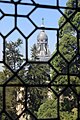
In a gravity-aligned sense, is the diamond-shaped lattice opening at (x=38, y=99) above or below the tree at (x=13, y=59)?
below

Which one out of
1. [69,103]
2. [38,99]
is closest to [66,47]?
[69,103]

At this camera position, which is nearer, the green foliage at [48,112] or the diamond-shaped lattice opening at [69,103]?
the diamond-shaped lattice opening at [69,103]

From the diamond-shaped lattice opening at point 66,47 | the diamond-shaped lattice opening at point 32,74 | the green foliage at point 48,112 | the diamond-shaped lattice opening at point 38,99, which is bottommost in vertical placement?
the green foliage at point 48,112

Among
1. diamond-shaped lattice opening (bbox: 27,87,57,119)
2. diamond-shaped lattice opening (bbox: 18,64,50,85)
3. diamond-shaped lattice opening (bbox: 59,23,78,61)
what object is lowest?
diamond-shaped lattice opening (bbox: 27,87,57,119)

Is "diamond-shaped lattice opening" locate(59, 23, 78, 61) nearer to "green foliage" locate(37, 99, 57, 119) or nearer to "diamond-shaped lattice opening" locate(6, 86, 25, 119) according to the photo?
"green foliage" locate(37, 99, 57, 119)

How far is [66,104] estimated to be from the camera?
3715mm

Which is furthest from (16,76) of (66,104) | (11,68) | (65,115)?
(65,115)

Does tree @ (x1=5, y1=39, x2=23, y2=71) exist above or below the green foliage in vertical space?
above

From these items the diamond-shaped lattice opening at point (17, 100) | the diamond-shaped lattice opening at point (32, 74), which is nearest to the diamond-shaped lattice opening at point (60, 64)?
the diamond-shaped lattice opening at point (32, 74)

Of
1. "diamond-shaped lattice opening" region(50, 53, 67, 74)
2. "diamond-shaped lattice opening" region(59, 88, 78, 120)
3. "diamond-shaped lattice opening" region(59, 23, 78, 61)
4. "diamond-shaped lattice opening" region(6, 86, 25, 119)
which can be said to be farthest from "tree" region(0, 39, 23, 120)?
"diamond-shaped lattice opening" region(59, 23, 78, 61)

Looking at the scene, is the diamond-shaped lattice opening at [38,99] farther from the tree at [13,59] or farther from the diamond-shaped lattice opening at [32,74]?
the tree at [13,59]

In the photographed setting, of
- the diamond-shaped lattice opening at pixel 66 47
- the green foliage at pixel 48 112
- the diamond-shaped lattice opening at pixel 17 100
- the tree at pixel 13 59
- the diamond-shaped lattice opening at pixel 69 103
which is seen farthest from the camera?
the diamond-shaped lattice opening at pixel 66 47

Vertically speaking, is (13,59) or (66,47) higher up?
(66,47)

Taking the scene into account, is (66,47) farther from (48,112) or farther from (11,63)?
(11,63)
